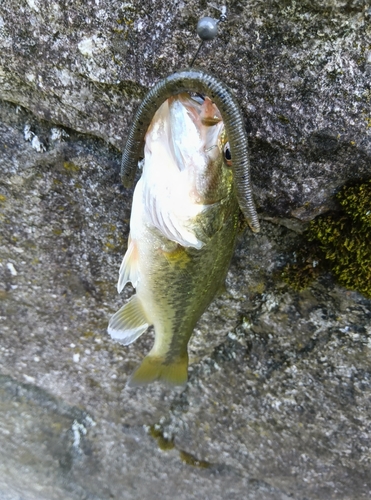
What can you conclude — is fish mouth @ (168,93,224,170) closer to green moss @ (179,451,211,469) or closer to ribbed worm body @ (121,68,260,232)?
ribbed worm body @ (121,68,260,232)

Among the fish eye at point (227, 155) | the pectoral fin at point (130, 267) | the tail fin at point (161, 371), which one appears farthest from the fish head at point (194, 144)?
the tail fin at point (161, 371)

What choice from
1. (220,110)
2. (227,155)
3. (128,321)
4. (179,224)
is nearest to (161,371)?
(128,321)

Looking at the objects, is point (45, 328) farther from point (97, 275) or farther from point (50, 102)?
point (50, 102)

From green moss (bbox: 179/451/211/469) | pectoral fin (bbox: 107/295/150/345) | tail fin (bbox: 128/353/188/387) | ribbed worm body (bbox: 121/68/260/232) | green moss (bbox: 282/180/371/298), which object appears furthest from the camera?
green moss (bbox: 179/451/211/469)

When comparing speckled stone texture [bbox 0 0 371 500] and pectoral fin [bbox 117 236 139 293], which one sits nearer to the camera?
speckled stone texture [bbox 0 0 371 500]

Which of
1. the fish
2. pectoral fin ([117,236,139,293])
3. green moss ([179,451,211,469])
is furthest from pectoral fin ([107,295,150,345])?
green moss ([179,451,211,469])

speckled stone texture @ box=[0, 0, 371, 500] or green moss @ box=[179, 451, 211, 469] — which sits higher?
speckled stone texture @ box=[0, 0, 371, 500]

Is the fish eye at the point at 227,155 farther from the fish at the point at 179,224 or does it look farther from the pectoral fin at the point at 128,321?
the pectoral fin at the point at 128,321

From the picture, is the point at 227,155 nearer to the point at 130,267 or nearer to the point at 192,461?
the point at 130,267
